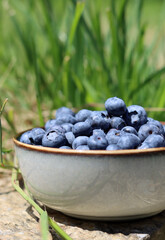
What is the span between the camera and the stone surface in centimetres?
66

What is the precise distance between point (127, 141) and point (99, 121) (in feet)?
0.33

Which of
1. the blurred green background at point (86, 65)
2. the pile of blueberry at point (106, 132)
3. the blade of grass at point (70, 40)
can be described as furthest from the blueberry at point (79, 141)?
the blade of grass at point (70, 40)

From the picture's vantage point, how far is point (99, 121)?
28.2 inches

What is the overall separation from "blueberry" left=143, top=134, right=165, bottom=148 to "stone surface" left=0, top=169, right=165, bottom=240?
17 cm

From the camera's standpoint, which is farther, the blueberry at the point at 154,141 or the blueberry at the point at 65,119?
the blueberry at the point at 65,119

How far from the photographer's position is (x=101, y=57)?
3.97 ft

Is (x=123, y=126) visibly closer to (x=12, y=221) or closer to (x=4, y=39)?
(x=12, y=221)

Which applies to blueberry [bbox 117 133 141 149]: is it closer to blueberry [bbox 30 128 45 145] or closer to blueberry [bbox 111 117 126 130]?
blueberry [bbox 111 117 126 130]

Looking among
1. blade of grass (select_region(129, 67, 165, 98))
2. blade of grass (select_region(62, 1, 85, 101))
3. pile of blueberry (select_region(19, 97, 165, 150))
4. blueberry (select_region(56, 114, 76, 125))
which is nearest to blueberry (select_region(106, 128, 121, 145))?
pile of blueberry (select_region(19, 97, 165, 150))

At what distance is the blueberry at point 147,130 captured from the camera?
0.68 m

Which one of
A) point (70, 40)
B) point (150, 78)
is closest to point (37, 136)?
point (150, 78)

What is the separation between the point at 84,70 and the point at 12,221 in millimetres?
804

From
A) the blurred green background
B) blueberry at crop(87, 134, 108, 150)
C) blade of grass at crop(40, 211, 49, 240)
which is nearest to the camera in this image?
blade of grass at crop(40, 211, 49, 240)

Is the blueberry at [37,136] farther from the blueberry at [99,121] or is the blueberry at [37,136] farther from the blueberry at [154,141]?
the blueberry at [154,141]
